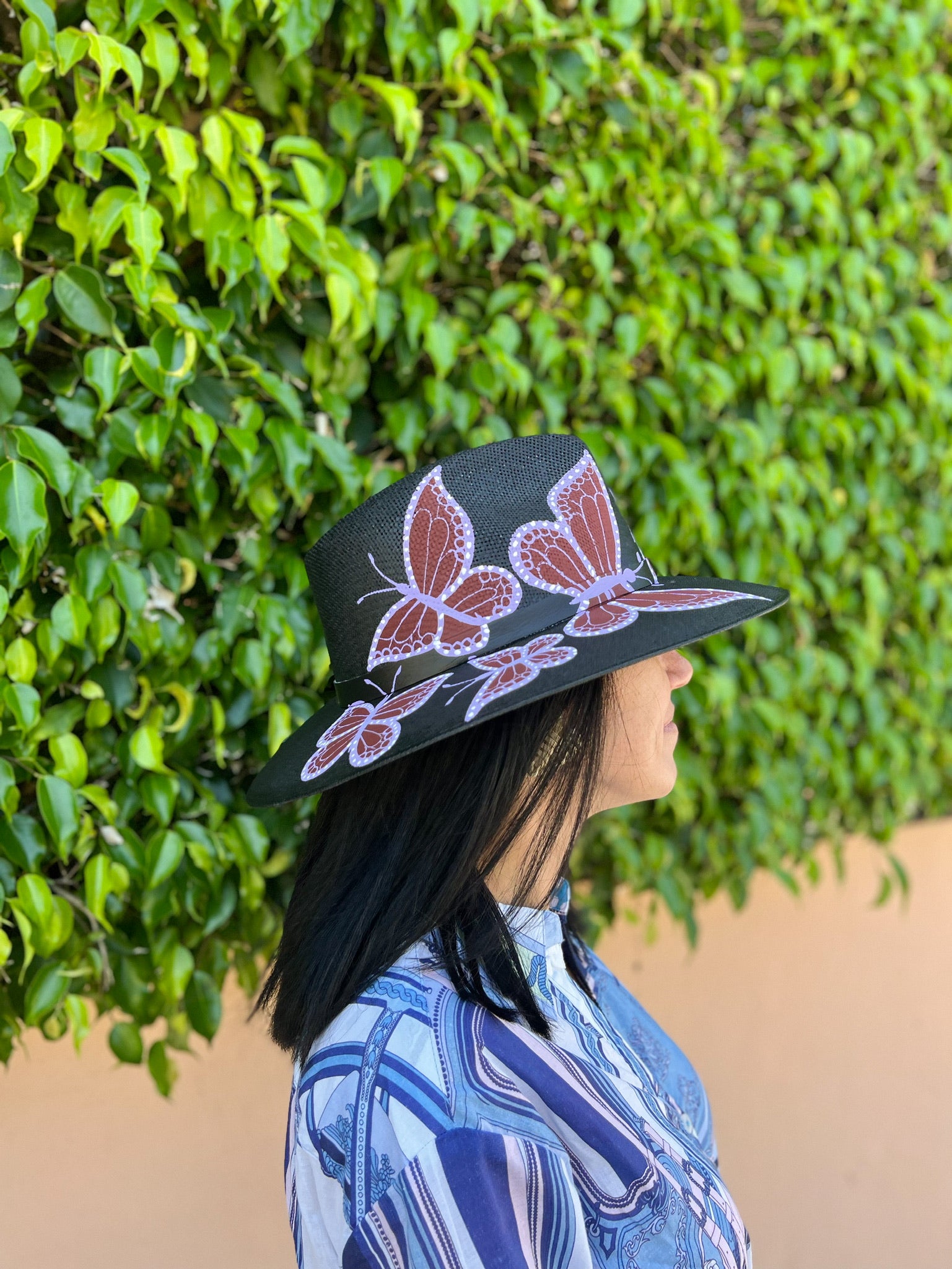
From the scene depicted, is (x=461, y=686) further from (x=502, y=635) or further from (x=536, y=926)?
(x=536, y=926)

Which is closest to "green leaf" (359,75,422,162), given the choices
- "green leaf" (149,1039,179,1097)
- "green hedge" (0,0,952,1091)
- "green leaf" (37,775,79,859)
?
"green hedge" (0,0,952,1091)

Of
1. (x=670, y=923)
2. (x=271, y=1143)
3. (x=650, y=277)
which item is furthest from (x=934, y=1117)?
(x=650, y=277)

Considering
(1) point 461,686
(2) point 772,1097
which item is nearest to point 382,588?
(1) point 461,686

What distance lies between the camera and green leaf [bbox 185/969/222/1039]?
→ 146 cm

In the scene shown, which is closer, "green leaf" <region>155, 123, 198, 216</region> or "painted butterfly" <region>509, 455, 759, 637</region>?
"painted butterfly" <region>509, 455, 759, 637</region>

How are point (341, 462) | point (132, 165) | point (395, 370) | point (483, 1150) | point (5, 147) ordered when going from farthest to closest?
point (395, 370) < point (341, 462) < point (132, 165) < point (5, 147) < point (483, 1150)

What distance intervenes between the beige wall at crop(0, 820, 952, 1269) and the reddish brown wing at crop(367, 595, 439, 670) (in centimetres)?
93

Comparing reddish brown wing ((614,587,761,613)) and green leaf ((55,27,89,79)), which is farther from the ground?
green leaf ((55,27,89,79))

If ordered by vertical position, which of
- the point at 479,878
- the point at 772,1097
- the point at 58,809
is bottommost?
the point at 772,1097

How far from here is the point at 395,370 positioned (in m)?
1.58

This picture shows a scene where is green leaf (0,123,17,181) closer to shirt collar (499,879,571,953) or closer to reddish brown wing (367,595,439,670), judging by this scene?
reddish brown wing (367,595,439,670)

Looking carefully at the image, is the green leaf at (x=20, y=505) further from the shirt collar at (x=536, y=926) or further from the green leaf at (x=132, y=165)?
the shirt collar at (x=536, y=926)

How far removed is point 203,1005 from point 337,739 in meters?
0.70

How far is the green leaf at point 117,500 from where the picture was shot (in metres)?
1.25
